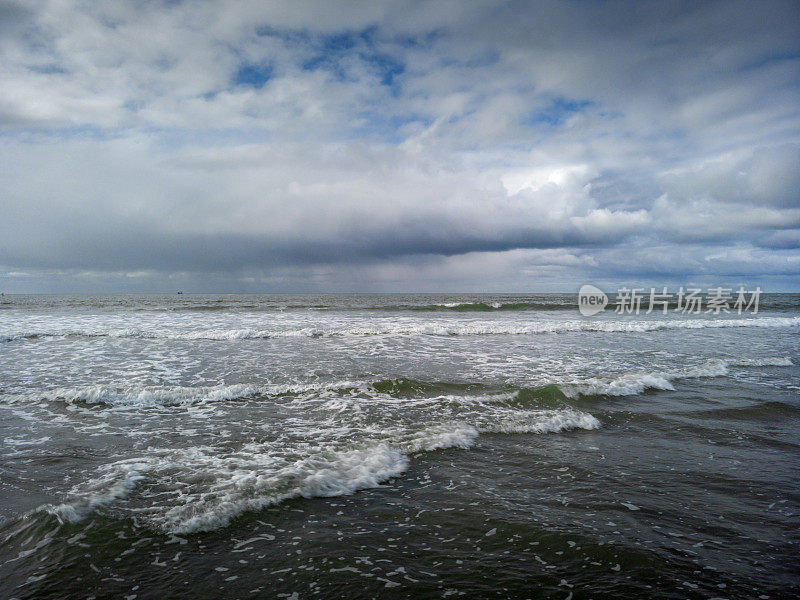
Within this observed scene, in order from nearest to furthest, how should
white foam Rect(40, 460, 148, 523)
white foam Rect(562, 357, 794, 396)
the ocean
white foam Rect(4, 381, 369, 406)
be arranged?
the ocean
white foam Rect(40, 460, 148, 523)
white foam Rect(4, 381, 369, 406)
white foam Rect(562, 357, 794, 396)

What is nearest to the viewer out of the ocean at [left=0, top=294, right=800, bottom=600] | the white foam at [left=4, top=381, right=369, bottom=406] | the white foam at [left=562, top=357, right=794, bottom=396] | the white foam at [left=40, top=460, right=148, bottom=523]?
the ocean at [left=0, top=294, right=800, bottom=600]

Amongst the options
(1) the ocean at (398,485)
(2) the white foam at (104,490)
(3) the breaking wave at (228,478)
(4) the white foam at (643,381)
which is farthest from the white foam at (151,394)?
(4) the white foam at (643,381)

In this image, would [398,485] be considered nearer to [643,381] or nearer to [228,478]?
[228,478]

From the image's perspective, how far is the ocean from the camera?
376 centimetres

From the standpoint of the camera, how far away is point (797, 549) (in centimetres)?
414

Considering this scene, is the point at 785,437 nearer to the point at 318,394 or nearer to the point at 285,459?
the point at 285,459

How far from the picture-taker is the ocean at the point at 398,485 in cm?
376

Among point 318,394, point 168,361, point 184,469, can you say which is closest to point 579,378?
point 318,394

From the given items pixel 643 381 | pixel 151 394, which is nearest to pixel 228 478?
pixel 151 394

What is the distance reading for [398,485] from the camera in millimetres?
5586

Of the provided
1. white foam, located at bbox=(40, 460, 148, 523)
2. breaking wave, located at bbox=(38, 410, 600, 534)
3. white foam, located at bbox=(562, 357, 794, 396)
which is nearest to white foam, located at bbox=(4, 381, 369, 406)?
breaking wave, located at bbox=(38, 410, 600, 534)

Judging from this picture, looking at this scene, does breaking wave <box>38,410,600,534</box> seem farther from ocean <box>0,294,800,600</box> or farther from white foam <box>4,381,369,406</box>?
white foam <box>4,381,369,406</box>

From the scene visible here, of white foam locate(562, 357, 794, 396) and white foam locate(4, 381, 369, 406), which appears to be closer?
white foam locate(4, 381, 369, 406)

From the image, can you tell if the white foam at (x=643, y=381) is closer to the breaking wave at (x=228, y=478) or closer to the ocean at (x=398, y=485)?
the ocean at (x=398, y=485)
